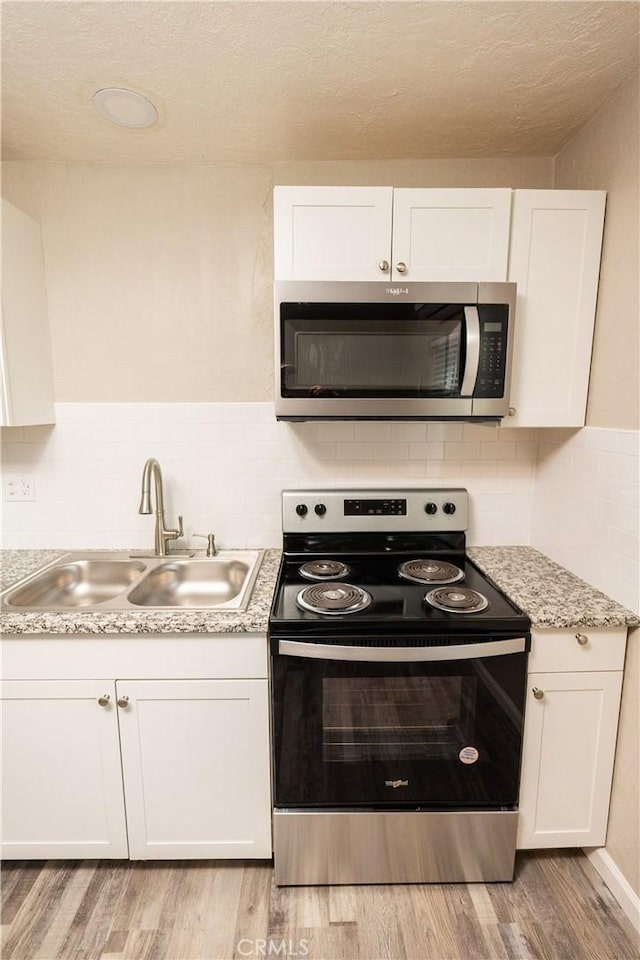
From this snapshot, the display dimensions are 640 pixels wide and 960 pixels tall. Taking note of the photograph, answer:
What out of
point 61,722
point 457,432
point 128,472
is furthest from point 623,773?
point 128,472

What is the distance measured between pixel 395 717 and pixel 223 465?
3.74 ft

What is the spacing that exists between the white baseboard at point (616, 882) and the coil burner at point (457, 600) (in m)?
0.93

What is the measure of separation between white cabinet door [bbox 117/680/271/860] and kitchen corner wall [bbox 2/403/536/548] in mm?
697

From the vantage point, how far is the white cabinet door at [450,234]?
145cm

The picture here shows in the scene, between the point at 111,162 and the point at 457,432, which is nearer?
the point at 111,162

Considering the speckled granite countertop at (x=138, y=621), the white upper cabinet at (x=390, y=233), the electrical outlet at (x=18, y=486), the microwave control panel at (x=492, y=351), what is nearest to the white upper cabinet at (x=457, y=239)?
the white upper cabinet at (x=390, y=233)

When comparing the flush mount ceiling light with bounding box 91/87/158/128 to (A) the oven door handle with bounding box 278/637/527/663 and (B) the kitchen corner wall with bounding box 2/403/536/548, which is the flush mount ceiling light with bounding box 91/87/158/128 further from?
(A) the oven door handle with bounding box 278/637/527/663

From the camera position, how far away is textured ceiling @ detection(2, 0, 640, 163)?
3.62 ft

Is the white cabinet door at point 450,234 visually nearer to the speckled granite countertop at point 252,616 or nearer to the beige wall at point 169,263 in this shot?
the beige wall at point 169,263

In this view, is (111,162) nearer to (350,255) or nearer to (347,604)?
(350,255)

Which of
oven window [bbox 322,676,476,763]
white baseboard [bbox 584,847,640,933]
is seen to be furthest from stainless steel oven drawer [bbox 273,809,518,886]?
white baseboard [bbox 584,847,640,933]

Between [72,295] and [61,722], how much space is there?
61.2 inches

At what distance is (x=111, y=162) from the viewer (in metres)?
1.74
